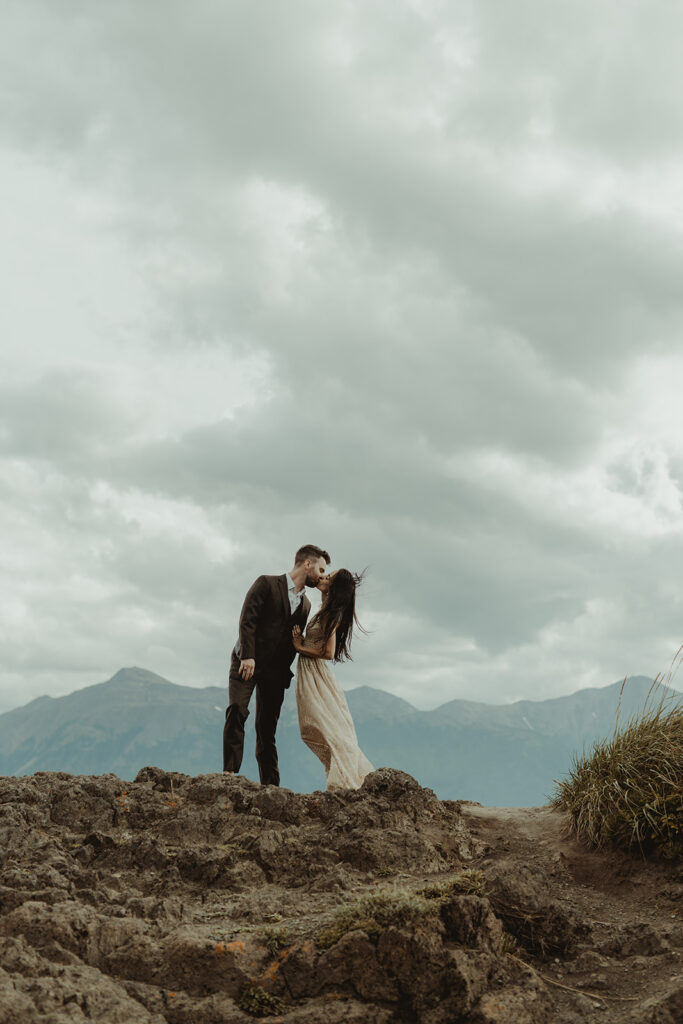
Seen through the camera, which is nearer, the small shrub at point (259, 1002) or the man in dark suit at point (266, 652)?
the small shrub at point (259, 1002)

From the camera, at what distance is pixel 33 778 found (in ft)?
29.0

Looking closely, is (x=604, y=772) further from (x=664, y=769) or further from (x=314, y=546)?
(x=314, y=546)

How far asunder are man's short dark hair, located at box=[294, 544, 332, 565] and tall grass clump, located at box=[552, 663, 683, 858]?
3722 mm

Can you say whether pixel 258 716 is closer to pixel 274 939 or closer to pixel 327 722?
pixel 327 722

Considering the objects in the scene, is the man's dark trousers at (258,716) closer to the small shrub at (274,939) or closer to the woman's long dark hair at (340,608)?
the woman's long dark hair at (340,608)

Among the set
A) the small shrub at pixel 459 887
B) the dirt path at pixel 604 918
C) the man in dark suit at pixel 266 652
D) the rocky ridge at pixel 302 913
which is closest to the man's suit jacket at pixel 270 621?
the man in dark suit at pixel 266 652

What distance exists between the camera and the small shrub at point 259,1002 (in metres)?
5.00

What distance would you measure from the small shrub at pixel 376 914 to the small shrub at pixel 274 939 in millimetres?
214

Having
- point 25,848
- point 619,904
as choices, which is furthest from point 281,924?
point 619,904

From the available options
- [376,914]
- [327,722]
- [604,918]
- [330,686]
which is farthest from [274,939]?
[330,686]

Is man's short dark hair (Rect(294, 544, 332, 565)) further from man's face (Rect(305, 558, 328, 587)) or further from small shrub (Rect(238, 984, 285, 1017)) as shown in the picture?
small shrub (Rect(238, 984, 285, 1017))

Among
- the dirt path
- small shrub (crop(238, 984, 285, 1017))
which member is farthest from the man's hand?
small shrub (crop(238, 984, 285, 1017))

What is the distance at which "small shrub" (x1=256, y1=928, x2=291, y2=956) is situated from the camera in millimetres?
5398

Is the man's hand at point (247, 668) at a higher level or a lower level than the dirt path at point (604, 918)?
higher
